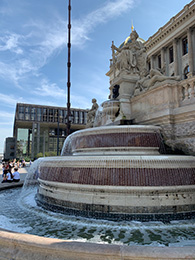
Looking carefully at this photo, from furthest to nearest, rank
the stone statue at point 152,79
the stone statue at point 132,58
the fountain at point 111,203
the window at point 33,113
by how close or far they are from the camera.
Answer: the window at point 33,113 < the stone statue at point 132,58 < the stone statue at point 152,79 < the fountain at point 111,203

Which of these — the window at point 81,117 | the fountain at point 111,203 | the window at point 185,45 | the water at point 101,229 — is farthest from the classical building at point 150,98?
the window at point 81,117

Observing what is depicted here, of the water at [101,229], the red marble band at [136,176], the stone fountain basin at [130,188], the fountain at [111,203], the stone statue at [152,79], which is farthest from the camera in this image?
the stone statue at [152,79]

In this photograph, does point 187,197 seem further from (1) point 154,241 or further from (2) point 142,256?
(2) point 142,256

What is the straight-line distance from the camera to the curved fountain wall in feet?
14.2

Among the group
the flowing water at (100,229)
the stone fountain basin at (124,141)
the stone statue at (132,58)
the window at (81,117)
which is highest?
the window at (81,117)

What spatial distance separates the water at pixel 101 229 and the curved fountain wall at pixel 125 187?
24 centimetres

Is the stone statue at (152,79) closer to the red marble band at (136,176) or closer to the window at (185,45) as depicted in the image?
the red marble band at (136,176)

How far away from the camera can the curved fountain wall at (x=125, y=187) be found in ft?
14.2

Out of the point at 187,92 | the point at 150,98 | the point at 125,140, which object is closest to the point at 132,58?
the point at 150,98

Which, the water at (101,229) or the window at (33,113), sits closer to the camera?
the water at (101,229)

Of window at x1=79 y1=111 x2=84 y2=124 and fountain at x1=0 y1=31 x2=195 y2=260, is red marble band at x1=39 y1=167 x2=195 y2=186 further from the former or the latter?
window at x1=79 y1=111 x2=84 y2=124

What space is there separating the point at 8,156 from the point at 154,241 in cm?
3755

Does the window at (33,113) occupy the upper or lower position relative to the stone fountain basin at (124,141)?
upper

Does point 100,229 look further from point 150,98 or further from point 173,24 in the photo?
point 173,24
